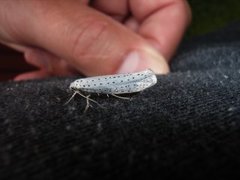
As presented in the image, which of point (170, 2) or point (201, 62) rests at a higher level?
point (170, 2)

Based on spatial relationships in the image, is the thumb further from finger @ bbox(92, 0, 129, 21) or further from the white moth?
finger @ bbox(92, 0, 129, 21)

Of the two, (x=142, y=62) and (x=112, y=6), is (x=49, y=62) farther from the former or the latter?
(x=142, y=62)

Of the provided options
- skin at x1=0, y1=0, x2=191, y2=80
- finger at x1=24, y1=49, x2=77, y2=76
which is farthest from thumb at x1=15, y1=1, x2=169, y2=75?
finger at x1=24, y1=49, x2=77, y2=76

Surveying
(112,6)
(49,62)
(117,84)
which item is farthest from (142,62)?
(49,62)

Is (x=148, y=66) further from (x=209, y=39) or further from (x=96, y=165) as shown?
(x=96, y=165)

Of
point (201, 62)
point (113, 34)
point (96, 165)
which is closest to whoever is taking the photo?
point (96, 165)

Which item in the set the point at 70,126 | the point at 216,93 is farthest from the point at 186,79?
the point at 70,126

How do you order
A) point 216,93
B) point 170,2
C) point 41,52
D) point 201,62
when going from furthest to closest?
point 41,52 → point 170,2 → point 201,62 → point 216,93

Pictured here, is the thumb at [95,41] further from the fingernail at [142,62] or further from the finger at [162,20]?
the finger at [162,20]
